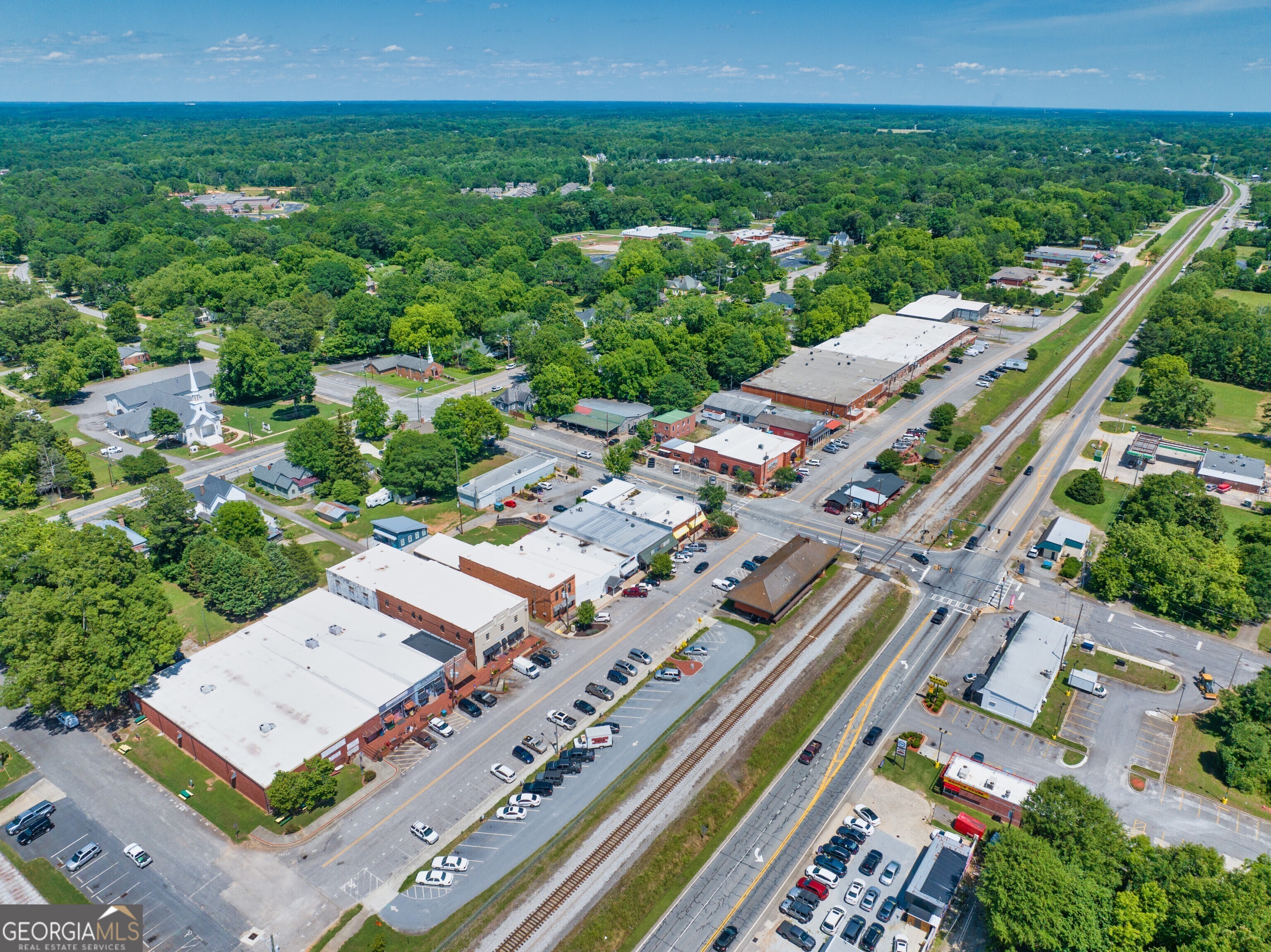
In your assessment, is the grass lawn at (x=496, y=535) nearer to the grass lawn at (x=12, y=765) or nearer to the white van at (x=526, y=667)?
the white van at (x=526, y=667)

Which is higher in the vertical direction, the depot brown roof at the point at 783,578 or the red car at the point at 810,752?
the depot brown roof at the point at 783,578

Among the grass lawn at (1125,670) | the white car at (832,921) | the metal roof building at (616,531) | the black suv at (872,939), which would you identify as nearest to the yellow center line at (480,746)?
the metal roof building at (616,531)

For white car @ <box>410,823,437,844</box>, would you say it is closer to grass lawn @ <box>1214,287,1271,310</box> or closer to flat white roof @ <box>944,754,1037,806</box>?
flat white roof @ <box>944,754,1037,806</box>

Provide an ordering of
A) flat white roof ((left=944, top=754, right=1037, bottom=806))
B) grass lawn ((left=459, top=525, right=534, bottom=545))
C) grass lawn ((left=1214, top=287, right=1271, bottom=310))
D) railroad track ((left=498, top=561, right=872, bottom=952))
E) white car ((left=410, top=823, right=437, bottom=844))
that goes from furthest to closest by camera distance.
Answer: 1. grass lawn ((left=1214, top=287, right=1271, bottom=310))
2. grass lawn ((left=459, top=525, right=534, bottom=545))
3. flat white roof ((left=944, top=754, right=1037, bottom=806))
4. white car ((left=410, top=823, right=437, bottom=844))
5. railroad track ((left=498, top=561, right=872, bottom=952))

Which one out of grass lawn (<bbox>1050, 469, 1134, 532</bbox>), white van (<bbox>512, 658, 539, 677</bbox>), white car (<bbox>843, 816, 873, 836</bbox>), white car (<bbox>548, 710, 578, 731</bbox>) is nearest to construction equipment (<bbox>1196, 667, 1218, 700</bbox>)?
grass lawn (<bbox>1050, 469, 1134, 532</bbox>)

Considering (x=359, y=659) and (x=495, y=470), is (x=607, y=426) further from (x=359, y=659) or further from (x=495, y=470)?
(x=359, y=659)

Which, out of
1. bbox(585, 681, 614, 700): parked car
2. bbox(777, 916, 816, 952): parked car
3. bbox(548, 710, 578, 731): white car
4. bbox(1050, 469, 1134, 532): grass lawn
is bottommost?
bbox(777, 916, 816, 952): parked car

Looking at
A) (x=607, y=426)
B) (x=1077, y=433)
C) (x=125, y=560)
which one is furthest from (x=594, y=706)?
(x=1077, y=433)
